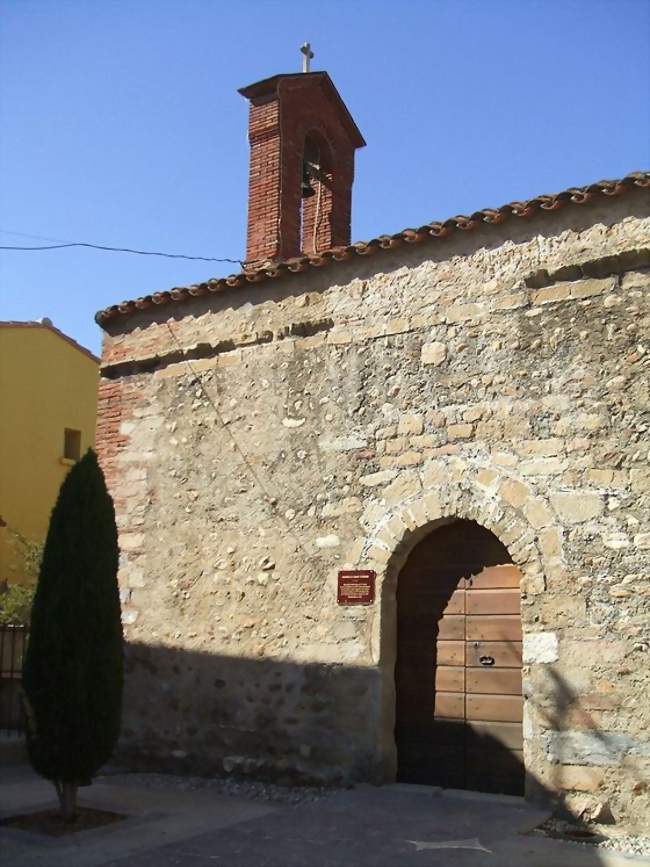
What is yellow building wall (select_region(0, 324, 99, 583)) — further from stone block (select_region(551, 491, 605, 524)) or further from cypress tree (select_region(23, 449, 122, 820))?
stone block (select_region(551, 491, 605, 524))

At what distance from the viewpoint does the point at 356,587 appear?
726 cm

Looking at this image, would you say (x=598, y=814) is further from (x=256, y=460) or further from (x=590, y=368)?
(x=256, y=460)

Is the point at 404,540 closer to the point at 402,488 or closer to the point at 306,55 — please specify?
the point at 402,488

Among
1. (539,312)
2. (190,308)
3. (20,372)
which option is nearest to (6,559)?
(20,372)

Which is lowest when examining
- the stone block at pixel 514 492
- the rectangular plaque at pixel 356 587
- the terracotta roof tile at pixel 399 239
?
the rectangular plaque at pixel 356 587

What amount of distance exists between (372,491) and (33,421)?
10.1 meters

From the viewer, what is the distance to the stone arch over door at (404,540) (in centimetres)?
660

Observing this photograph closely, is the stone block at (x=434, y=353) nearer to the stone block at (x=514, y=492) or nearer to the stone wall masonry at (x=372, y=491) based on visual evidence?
the stone wall masonry at (x=372, y=491)

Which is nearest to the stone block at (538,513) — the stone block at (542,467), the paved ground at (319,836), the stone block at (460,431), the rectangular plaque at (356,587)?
the stone block at (542,467)

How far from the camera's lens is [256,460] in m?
8.10

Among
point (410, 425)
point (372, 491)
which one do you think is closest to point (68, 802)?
point (372, 491)

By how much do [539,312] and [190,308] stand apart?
3611 millimetres

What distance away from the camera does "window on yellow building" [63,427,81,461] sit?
16.6 metres

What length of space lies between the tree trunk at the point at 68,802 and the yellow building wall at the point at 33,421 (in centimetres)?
926
